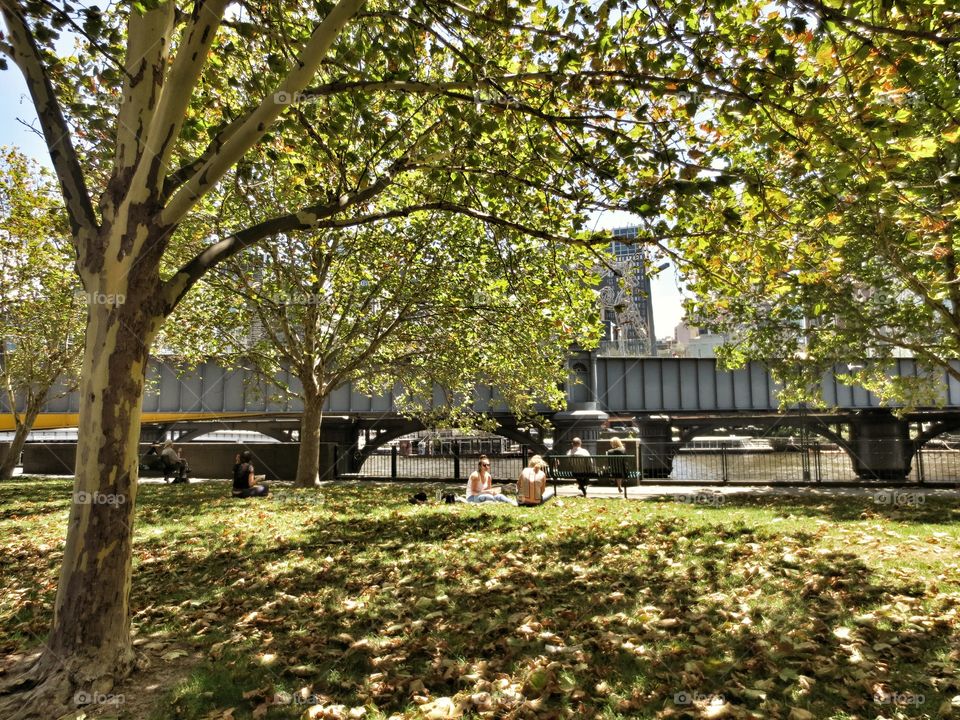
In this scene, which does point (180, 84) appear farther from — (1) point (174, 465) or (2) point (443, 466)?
(2) point (443, 466)

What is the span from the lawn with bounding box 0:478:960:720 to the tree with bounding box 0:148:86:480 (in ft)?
35.8

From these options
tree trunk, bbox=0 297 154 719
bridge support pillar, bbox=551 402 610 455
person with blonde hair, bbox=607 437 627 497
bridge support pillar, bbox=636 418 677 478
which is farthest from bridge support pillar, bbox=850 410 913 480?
tree trunk, bbox=0 297 154 719

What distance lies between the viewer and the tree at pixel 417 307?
13672mm

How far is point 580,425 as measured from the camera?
1030 inches

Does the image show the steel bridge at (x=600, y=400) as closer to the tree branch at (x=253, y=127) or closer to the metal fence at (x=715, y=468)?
the metal fence at (x=715, y=468)

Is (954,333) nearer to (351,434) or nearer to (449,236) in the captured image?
(449,236)

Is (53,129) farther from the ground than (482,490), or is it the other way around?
(53,129)

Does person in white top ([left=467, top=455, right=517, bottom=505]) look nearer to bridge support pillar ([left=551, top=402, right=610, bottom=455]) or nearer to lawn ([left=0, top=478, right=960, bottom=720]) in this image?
lawn ([left=0, top=478, right=960, bottom=720])

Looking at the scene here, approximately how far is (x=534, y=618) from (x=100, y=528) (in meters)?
3.42

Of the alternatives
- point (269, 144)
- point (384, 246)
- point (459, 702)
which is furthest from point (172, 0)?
point (384, 246)

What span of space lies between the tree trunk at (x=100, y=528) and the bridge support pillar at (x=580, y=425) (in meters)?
22.6

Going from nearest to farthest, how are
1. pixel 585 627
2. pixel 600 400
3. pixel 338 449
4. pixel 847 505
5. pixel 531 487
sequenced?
pixel 585 627
pixel 847 505
pixel 531 487
pixel 338 449
pixel 600 400

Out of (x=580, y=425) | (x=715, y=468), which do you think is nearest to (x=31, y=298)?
(x=580, y=425)

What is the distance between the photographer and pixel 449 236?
14.3 metres
